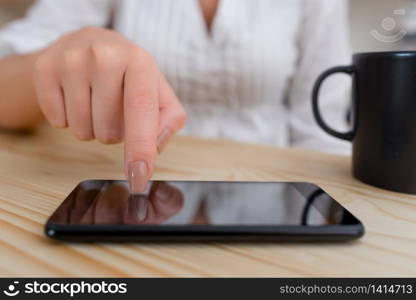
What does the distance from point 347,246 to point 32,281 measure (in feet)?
0.47

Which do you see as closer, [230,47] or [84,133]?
[84,133]

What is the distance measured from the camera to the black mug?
265 mm

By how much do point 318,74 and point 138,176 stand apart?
597mm

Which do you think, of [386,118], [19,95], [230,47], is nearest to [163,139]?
[386,118]

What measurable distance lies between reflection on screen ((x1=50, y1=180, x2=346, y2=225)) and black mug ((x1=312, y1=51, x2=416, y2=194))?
6 centimetres

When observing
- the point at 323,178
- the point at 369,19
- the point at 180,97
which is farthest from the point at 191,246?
the point at 369,19

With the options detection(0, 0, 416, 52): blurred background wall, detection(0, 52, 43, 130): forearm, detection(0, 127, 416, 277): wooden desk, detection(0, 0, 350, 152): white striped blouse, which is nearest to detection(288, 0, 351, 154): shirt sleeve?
detection(0, 0, 350, 152): white striped blouse

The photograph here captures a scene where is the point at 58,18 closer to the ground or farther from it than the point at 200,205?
farther from it

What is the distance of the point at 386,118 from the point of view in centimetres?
28

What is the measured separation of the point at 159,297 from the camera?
0.15 meters

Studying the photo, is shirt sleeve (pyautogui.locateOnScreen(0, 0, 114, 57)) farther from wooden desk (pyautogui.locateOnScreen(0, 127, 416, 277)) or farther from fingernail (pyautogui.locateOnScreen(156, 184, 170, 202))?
fingernail (pyautogui.locateOnScreen(156, 184, 170, 202))

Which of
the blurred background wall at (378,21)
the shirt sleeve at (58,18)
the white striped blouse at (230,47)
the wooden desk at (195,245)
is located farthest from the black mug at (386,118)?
the blurred background wall at (378,21)

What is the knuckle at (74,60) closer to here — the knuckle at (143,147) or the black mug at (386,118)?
the knuckle at (143,147)

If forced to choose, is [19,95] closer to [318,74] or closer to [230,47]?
[230,47]
